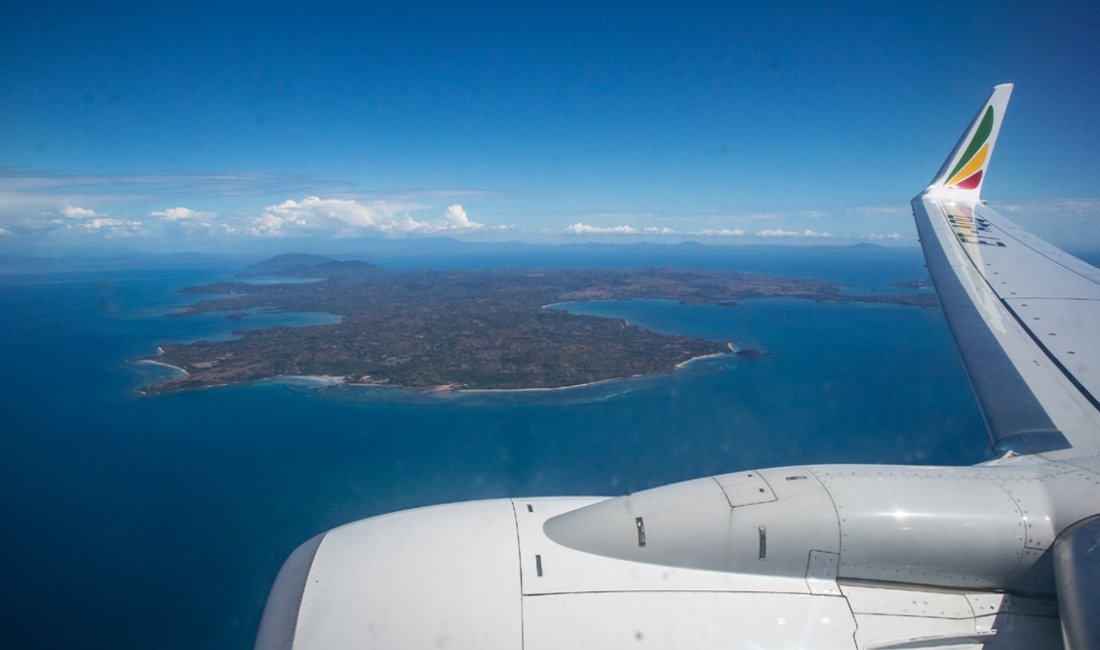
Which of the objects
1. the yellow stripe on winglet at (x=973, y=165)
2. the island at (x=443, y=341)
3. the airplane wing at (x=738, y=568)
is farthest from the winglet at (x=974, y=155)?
the island at (x=443, y=341)

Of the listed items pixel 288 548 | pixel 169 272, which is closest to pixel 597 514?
pixel 288 548

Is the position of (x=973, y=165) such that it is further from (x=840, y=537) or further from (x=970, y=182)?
(x=840, y=537)

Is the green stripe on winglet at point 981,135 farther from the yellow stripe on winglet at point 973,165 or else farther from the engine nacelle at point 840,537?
the engine nacelle at point 840,537

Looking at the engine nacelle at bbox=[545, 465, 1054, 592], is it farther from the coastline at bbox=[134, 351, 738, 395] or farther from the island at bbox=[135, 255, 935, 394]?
the island at bbox=[135, 255, 935, 394]

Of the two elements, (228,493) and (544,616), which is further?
(228,493)

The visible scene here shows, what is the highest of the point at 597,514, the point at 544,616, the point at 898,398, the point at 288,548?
the point at 597,514

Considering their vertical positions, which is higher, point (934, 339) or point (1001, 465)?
point (1001, 465)

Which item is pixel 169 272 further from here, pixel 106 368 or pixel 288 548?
pixel 288 548
